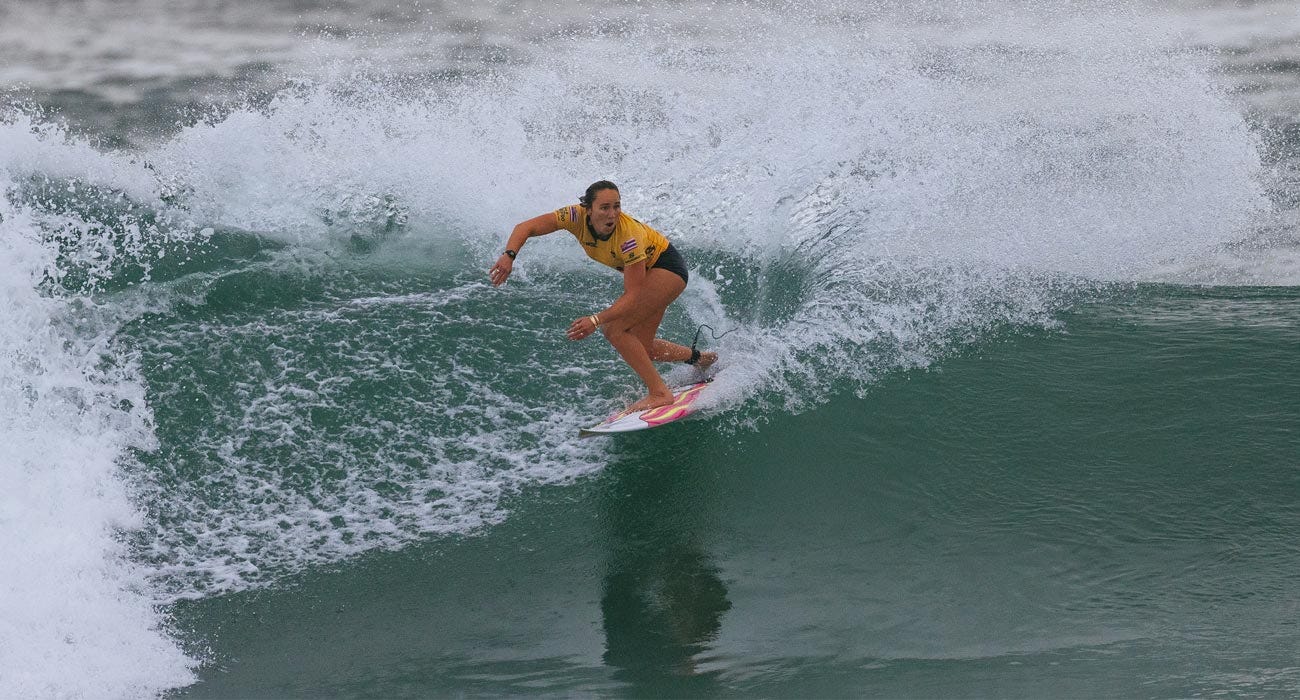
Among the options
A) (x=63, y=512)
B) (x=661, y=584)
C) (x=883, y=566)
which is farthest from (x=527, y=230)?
(x=63, y=512)

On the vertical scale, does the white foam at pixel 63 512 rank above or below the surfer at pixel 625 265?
below

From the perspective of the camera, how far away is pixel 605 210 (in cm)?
581

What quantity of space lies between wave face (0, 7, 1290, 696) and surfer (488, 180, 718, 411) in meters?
0.46

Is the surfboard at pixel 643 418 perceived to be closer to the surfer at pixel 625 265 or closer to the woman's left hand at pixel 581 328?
the surfer at pixel 625 265

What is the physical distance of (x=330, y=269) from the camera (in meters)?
7.91

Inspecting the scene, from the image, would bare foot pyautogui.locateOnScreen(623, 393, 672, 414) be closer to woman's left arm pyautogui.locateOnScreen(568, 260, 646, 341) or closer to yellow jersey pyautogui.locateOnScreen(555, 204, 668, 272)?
woman's left arm pyautogui.locateOnScreen(568, 260, 646, 341)

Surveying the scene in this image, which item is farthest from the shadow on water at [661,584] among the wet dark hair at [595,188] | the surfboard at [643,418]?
the wet dark hair at [595,188]

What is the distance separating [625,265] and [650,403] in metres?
0.82

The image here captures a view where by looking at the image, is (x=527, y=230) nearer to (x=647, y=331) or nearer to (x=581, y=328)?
(x=581, y=328)

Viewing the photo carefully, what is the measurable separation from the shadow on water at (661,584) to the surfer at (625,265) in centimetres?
52

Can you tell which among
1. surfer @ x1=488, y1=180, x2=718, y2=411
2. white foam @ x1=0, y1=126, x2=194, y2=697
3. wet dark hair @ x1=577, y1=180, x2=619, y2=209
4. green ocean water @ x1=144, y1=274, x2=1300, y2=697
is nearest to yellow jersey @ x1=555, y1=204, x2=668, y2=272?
surfer @ x1=488, y1=180, x2=718, y2=411

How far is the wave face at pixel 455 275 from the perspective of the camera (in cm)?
577

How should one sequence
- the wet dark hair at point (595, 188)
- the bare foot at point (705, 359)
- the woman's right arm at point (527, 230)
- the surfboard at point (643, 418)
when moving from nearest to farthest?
the wet dark hair at point (595, 188), the woman's right arm at point (527, 230), the surfboard at point (643, 418), the bare foot at point (705, 359)

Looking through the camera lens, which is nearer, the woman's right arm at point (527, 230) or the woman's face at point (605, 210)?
the woman's face at point (605, 210)
